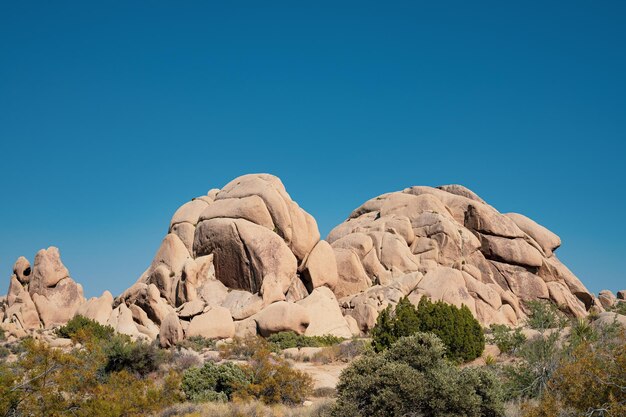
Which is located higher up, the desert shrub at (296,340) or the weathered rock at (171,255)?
the weathered rock at (171,255)

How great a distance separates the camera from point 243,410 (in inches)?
634

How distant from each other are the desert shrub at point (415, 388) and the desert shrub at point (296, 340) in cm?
1632

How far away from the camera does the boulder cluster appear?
37.4 m

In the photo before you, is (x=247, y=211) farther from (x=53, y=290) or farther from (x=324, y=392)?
(x=324, y=392)

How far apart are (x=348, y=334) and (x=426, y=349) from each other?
21.6 m

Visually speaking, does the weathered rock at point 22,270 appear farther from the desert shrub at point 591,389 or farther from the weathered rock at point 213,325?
the desert shrub at point 591,389

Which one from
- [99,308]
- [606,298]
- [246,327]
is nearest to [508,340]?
[246,327]

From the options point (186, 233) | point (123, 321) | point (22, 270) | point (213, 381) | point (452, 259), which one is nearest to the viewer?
point (213, 381)

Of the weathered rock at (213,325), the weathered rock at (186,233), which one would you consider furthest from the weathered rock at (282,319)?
the weathered rock at (186,233)

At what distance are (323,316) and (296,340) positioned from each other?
498 centimetres

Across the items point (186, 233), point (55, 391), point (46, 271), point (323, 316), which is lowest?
point (55, 391)

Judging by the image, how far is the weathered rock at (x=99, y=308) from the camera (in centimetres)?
3914

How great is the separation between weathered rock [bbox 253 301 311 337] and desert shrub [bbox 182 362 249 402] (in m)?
14.5

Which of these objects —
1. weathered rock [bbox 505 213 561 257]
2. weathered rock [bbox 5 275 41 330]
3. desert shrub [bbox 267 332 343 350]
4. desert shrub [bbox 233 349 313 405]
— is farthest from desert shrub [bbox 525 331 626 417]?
weathered rock [bbox 505 213 561 257]
